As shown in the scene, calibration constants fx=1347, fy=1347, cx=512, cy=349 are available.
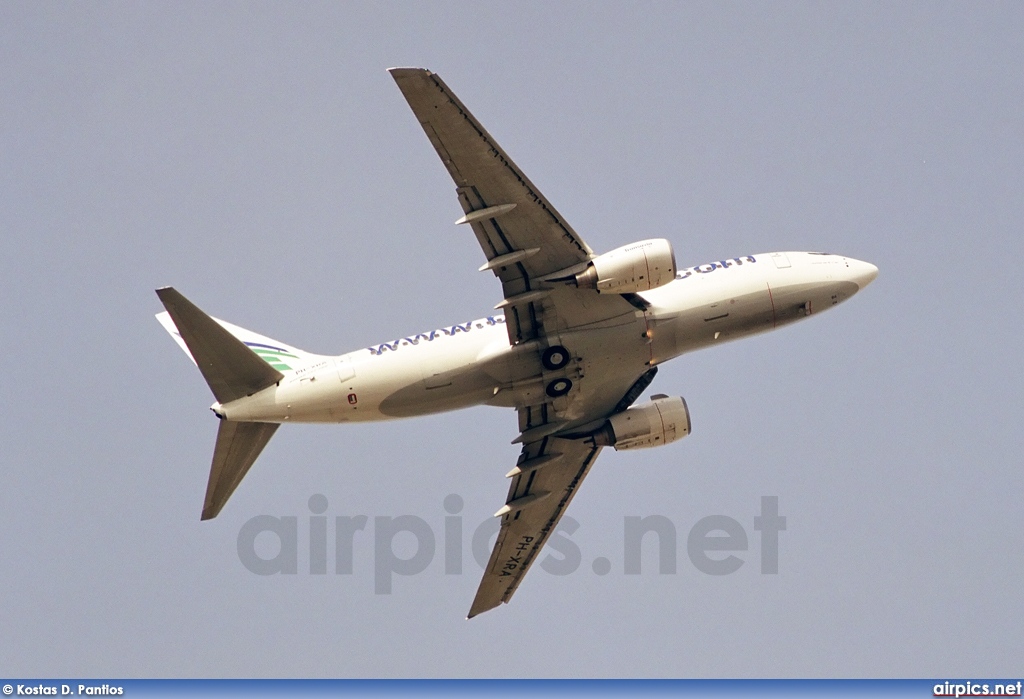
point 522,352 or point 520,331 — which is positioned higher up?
point 520,331

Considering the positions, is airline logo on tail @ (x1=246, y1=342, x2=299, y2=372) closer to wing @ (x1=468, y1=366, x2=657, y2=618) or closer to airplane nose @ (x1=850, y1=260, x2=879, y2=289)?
wing @ (x1=468, y1=366, x2=657, y2=618)

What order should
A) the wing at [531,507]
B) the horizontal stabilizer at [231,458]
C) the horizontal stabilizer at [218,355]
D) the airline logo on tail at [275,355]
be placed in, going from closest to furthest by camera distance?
the horizontal stabilizer at [218,355] → the horizontal stabilizer at [231,458] → the airline logo on tail at [275,355] → the wing at [531,507]

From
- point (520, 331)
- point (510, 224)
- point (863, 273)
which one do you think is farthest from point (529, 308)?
point (863, 273)

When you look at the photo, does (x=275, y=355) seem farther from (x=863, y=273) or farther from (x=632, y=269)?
(x=863, y=273)

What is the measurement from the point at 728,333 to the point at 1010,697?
51.9ft

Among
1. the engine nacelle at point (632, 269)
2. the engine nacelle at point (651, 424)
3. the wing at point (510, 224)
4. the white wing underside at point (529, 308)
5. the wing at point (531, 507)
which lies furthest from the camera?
the wing at point (531, 507)

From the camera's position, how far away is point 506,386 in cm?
5012

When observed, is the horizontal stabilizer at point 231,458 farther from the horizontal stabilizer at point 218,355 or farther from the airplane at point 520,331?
the horizontal stabilizer at point 218,355

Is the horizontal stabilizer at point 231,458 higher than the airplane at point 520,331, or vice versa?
the airplane at point 520,331

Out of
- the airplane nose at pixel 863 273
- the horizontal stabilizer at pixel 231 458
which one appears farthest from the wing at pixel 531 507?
the airplane nose at pixel 863 273

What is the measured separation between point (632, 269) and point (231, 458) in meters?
16.2

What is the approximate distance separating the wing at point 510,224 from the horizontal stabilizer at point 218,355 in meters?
8.96

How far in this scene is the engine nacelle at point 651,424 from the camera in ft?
178

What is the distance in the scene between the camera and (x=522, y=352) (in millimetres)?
49312
